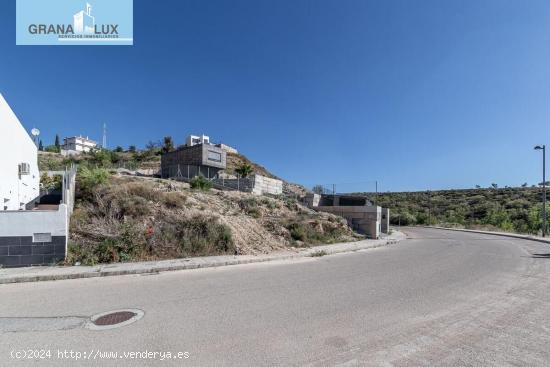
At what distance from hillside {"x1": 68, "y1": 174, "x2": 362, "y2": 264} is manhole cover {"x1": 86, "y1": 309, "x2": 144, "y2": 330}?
15.4 feet

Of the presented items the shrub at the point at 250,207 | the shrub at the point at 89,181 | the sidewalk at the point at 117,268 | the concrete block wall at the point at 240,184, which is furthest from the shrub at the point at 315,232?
the concrete block wall at the point at 240,184

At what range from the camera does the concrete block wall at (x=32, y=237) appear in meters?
8.35

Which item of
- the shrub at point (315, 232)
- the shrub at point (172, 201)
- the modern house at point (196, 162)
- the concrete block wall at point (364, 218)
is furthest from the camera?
the modern house at point (196, 162)

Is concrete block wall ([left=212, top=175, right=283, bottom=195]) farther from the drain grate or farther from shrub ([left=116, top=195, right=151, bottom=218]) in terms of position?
the drain grate

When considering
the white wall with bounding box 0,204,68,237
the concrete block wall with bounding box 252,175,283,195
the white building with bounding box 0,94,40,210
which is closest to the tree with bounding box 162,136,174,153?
the concrete block wall with bounding box 252,175,283,195

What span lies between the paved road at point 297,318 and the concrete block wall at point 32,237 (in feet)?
6.59

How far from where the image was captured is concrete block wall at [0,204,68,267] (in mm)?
8352

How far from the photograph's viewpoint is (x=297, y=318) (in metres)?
4.85

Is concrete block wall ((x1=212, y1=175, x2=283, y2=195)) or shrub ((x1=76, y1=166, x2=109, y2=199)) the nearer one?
shrub ((x1=76, y1=166, x2=109, y2=199))

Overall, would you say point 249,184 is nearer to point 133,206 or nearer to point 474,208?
point 133,206

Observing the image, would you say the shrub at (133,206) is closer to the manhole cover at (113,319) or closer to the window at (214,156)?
the manhole cover at (113,319)

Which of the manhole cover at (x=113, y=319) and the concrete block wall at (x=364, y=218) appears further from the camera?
the concrete block wall at (x=364, y=218)

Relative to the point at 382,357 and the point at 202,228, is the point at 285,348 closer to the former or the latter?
the point at 382,357

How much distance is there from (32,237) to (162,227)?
3842 millimetres
